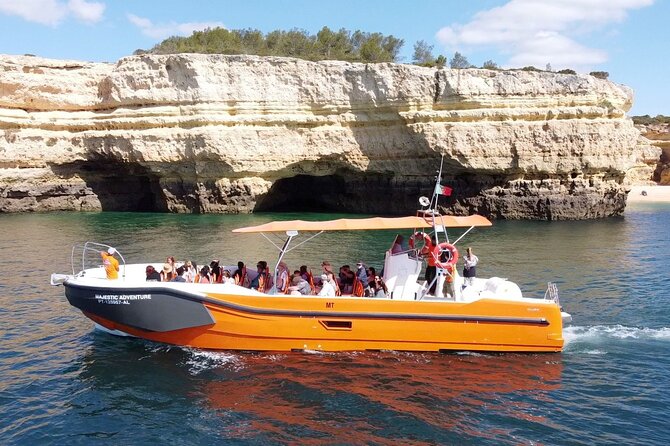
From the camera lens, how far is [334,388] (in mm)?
9070

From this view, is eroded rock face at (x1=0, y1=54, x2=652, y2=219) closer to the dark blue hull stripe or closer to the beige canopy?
the beige canopy

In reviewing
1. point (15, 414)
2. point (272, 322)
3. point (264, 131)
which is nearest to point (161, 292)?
point (272, 322)

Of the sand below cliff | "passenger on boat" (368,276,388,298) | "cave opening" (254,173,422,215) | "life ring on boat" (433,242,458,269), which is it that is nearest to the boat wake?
"life ring on boat" (433,242,458,269)

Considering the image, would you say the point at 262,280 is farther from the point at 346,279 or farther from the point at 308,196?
the point at 308,196

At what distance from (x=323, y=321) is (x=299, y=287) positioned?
2.96ft

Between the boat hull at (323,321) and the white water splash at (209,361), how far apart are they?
6.1 inches

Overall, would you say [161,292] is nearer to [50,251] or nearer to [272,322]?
[272,322]

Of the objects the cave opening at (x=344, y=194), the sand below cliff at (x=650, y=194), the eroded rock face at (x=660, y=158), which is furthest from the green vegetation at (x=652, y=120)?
the cave opening at (x=344, y=194)

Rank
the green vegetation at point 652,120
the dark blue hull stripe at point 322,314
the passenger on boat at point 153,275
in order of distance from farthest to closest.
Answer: the green vegetation at point 652,120
the passenger on boat at point 153,275
the dark blue hull stripe at point 322,314

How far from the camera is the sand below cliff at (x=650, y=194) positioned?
166 ft

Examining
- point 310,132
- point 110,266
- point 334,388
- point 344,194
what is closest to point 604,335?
point 334,388

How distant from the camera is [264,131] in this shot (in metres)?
33.5

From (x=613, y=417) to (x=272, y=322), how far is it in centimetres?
574

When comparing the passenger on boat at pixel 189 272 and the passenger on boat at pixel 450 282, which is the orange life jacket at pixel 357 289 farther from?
the passenger on boat at pixel 189 272
